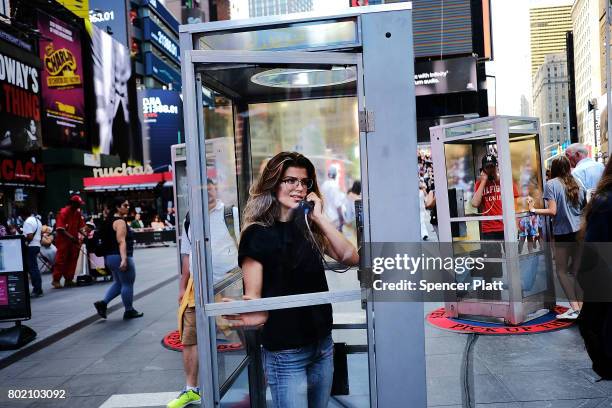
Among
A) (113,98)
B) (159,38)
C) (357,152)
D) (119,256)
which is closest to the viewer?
(357,152)

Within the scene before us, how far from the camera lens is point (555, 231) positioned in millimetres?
5992

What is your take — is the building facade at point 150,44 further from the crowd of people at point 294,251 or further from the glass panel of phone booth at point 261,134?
the crowd of people at point 294,251

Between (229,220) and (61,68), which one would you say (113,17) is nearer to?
(61,68)

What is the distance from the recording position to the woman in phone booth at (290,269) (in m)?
2.49

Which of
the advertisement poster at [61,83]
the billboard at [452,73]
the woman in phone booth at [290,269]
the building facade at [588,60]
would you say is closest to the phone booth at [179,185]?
the woman in phone booth at [290,269]

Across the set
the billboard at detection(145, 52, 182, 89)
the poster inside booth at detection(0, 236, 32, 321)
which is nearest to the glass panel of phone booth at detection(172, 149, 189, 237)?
the poster inside booth at detection(0, 236, 32, 321)

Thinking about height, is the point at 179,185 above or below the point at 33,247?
above

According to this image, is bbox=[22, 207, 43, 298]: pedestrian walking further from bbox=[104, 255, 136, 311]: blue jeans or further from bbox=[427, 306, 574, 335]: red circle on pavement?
bbox=[427, 306, 574, 335]: red circle on pavement

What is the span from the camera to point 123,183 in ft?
119

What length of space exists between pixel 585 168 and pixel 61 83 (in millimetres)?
17823

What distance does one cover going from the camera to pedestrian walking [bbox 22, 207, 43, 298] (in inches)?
399

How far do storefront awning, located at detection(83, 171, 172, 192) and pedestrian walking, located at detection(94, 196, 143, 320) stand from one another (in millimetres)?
28698

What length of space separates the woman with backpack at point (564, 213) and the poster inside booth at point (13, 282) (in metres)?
6.33

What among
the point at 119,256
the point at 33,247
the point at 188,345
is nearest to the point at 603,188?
the point at 188,345
